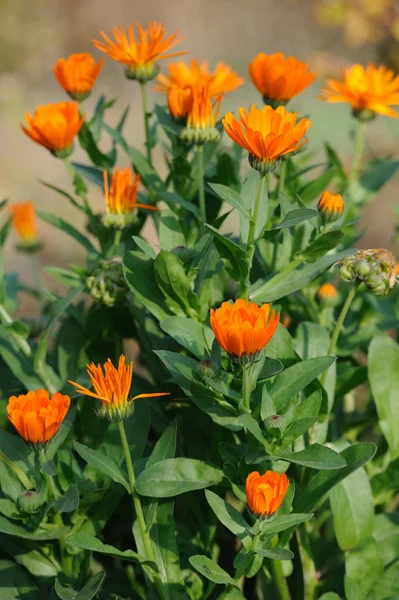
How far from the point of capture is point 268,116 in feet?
2.89

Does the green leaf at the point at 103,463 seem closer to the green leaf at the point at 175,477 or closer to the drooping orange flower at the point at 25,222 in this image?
the green leaf at the point at 175,477

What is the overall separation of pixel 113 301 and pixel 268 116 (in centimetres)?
36

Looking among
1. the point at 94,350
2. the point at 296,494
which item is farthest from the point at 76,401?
the point at 296,494

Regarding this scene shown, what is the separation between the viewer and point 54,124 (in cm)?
112

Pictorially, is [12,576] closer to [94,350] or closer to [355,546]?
[94,350]

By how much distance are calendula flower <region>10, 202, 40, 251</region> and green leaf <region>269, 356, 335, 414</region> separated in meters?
0.95

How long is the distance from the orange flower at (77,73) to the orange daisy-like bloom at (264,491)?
0.69m

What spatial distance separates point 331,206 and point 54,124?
1.42ft

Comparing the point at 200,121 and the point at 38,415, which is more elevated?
the point at 200,121

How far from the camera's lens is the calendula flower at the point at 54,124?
3.67ft

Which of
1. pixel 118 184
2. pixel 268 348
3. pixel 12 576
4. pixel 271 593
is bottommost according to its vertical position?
pixel 271 593

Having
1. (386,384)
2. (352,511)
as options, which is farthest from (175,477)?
(386,384)

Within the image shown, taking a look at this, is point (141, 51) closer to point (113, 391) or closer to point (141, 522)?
point (113, 391)

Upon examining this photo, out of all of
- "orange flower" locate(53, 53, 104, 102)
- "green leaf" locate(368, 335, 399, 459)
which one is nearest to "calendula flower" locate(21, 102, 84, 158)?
"orange flower" locate(53, 53, 104, 102)
